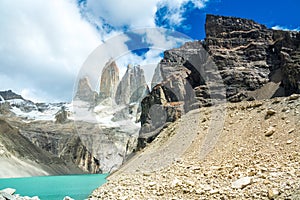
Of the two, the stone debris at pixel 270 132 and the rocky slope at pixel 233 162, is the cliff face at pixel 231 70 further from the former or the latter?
the stone debris at pixel 270 132

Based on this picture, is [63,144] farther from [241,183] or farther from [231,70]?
[241,183]

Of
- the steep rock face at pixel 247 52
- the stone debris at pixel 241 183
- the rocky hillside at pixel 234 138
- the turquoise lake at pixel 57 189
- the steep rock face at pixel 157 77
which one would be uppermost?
the steep rock face at pixel 157 77

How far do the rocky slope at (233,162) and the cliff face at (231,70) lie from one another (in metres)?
19.6

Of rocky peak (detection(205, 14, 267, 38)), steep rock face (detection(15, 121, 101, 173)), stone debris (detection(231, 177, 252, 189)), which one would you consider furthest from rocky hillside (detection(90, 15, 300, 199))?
steep rock face (detection(15, 121, 101, 173))

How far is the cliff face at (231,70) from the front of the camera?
156 feet

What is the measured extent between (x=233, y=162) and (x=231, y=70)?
127ft

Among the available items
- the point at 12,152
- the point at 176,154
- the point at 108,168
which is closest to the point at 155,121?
the point at 176,154

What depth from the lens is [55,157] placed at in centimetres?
16812

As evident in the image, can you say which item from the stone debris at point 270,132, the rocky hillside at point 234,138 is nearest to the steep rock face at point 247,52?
the rocky hillside at point 234,138

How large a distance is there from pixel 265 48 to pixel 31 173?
359 feet

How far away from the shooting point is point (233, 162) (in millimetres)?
16672

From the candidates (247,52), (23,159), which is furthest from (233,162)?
(23,159)

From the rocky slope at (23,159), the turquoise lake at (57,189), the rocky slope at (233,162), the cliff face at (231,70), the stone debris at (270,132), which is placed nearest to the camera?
the rocky slope at (233,162)

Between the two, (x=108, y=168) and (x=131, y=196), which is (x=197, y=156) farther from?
(x=108, y=168)
